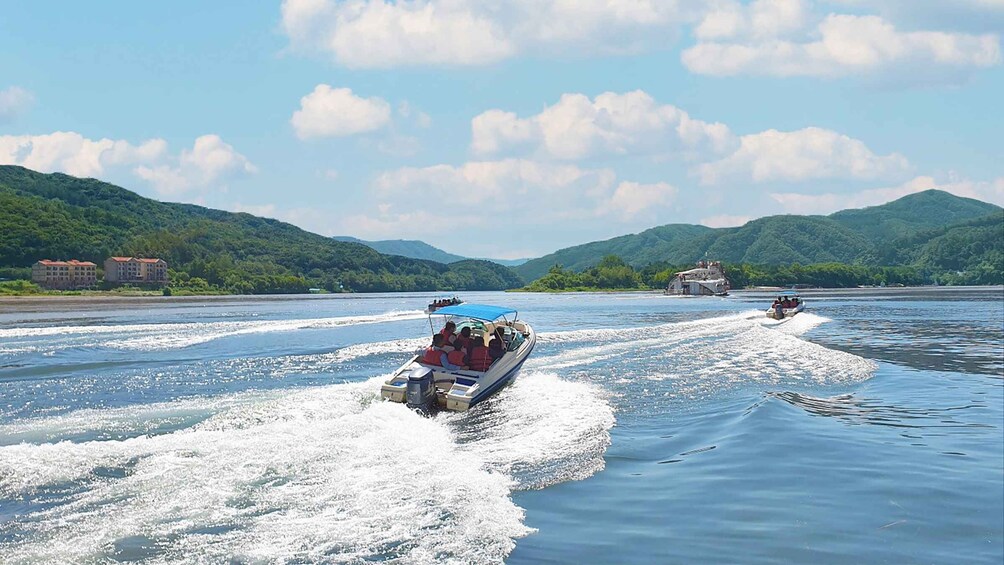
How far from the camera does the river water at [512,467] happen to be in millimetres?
10227

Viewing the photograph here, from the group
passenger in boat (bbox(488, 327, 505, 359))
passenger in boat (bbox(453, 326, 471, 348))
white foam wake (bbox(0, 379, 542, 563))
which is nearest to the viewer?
white foam wake (bbox(0, 379, 542, 563))

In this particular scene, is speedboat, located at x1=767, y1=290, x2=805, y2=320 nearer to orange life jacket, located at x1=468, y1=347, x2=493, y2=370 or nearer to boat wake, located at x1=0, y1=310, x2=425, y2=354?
boat wake, located at x1=0, y1=310, x2=425, y2=354

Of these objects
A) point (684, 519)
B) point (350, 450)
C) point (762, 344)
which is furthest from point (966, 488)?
point (762, 344)

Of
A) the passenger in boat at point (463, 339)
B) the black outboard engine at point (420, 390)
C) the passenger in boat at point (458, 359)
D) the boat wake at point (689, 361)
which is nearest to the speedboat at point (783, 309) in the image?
the boat wake at point (689, 361)

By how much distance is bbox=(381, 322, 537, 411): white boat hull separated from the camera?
21.2 meters

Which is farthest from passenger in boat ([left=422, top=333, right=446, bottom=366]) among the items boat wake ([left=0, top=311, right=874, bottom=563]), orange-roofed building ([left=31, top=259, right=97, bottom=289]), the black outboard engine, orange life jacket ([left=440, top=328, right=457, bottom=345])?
orange-roofed building ([left=31, top=259, right=97, bottom=289])

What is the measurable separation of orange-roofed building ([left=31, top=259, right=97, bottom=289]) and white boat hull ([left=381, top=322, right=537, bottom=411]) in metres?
140

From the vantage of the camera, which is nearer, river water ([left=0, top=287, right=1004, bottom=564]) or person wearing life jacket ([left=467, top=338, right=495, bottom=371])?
river water ([left=0, top=287, right=1004, bottom=564])

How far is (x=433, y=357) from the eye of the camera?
23.9 metres

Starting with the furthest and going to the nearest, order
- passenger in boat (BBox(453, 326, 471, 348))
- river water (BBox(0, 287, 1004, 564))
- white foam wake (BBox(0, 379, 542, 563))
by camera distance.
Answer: passenger in boat (BBox(453, 326, 471, 348)) → river water (BBox(0, 287, 1004, 564)) → white foam wake (BBox(0, 379, 542, 563))

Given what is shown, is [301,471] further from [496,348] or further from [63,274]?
[63,274]

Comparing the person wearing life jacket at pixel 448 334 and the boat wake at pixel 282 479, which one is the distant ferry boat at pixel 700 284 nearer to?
the person wearing life jacket at pixel 448 334

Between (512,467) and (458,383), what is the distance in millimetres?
7554

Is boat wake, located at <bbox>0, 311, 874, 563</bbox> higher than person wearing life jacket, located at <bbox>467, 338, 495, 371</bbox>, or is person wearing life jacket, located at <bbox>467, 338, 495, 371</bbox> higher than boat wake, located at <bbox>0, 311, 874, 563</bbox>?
person wearing life jacket, located at <bbox>467, 338, 495, 371</bbox>
